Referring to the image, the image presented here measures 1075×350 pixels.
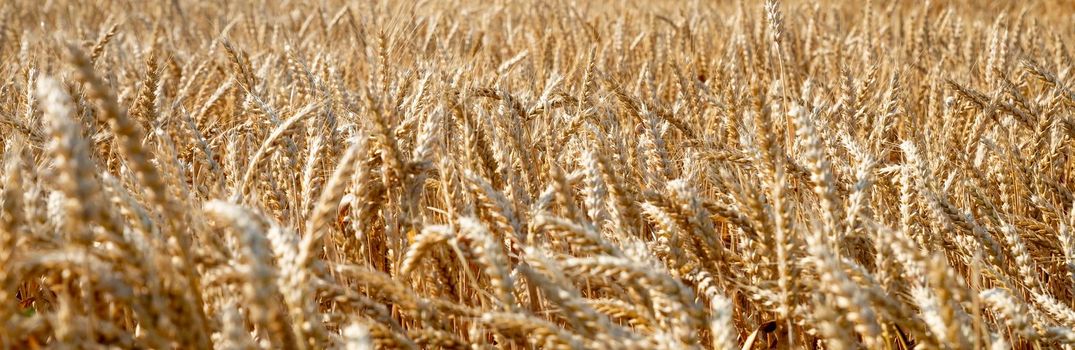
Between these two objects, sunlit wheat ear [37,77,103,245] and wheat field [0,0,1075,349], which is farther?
wheat field [0,0,1075,349]

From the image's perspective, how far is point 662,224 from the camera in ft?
3.92

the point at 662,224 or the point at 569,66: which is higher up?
the point at 569,66

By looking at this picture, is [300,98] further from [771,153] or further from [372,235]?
[771,153]

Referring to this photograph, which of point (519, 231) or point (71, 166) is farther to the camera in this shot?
point (519, 231)

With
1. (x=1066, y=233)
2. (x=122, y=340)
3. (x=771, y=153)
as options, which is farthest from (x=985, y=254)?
(x=122, y=340)

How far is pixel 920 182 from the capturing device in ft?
4.34

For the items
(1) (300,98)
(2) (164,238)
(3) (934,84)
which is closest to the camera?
(2) (164,238)

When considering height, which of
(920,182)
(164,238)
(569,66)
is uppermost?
(569,66)

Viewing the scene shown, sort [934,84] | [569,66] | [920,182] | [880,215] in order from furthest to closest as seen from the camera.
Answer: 1. [569,66]
2. [934,84]
3. [880,215]
4. [920,182]

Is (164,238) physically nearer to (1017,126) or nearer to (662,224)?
(662,224)

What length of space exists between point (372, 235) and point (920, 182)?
3.20 feet

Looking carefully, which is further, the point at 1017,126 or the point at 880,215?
the point at 1017,126

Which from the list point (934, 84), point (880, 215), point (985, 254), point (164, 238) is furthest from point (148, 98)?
point (934, 84)

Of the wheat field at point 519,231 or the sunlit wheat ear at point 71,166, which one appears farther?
the wheat field at point 519,231
